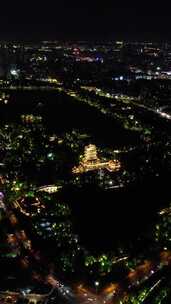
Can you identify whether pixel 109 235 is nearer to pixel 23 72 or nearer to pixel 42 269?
→ pixel 42 269

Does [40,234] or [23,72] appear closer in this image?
[40,234]

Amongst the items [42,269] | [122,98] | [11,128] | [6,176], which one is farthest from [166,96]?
[42,269]

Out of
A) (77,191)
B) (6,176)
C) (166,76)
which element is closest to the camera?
(77,191)

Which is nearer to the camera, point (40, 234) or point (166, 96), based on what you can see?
point (40, 234)

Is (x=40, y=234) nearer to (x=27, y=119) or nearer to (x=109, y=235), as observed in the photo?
(x=109, y=235)

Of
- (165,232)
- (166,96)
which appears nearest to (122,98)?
(166,96)

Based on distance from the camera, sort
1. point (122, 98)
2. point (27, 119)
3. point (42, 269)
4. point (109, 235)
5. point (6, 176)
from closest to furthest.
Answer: point (42, 269) < point (109, 235) < point (6, 176) < point (27, 119) < point (122, 98)
